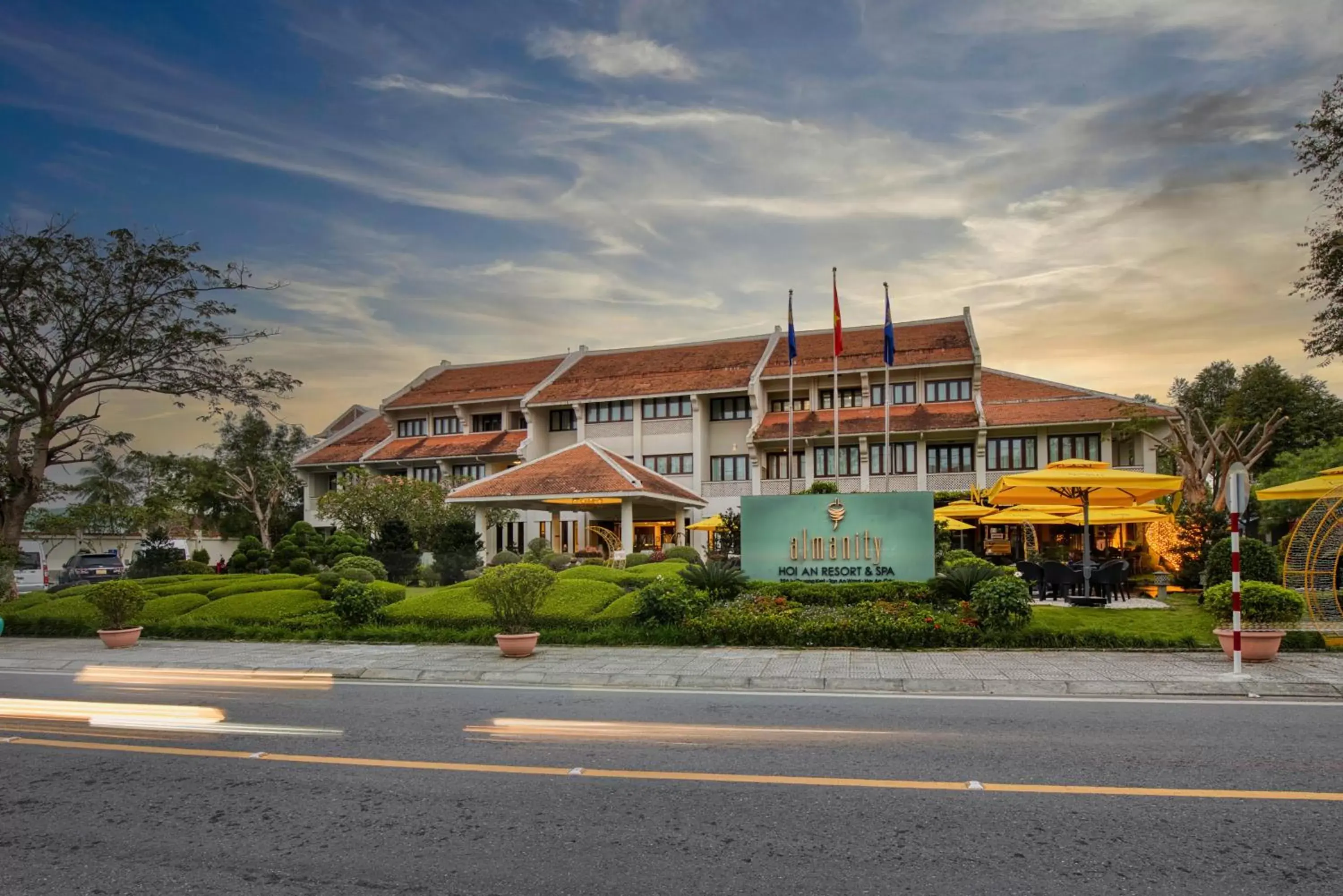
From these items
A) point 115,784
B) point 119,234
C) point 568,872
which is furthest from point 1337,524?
point 119,234

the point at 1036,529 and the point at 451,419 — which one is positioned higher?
the point at 451,419

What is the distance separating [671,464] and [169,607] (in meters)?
31.4

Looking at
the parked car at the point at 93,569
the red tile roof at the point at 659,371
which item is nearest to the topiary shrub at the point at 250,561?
the parked car at the point at 93,569

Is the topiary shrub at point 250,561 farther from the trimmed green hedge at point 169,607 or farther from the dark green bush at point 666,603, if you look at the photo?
the dark green bush at point 666,603

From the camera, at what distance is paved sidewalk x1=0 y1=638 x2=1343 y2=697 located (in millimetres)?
11242

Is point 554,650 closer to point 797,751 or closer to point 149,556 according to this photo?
point 797,751

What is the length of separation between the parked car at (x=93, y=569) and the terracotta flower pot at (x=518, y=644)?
75.8ft

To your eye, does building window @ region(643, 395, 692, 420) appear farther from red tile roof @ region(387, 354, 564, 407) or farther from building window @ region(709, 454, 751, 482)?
red tile roof @ region(387, 354, 564, 407)

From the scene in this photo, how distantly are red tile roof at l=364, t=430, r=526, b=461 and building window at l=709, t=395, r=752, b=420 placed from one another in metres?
10.8

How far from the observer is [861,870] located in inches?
201

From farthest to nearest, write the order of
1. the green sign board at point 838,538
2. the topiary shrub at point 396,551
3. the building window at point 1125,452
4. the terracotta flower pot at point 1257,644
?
the building window at point 1125,452
the topiary shrub at point 396,551
the green sign board at point 838,538
the terracotta flower pot at point 1257,644

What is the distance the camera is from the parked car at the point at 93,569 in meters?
32.5

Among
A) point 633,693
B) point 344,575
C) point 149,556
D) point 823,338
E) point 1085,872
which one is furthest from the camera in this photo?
point 823,338

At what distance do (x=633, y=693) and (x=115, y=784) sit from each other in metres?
5.72
